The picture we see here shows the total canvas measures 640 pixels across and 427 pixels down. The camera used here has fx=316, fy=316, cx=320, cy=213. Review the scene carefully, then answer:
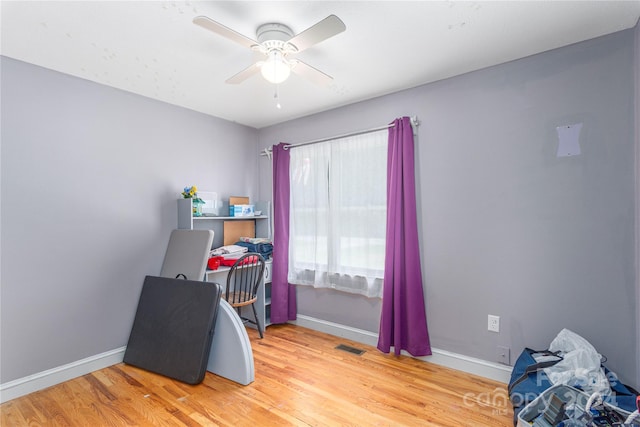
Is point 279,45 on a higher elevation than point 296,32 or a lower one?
lower

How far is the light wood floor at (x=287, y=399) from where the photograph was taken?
6.52 feet

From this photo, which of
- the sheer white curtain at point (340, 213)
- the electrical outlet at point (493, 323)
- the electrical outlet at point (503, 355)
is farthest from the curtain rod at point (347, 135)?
the electrical outlet at point (503, 355)

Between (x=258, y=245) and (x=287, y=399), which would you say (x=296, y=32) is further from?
(x=287, y=399)

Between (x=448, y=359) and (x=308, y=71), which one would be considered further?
(x=448, y=359)

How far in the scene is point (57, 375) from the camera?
2.45 metres

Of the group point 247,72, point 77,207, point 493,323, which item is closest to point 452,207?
point 493,323

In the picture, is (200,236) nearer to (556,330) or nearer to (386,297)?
(386,297)

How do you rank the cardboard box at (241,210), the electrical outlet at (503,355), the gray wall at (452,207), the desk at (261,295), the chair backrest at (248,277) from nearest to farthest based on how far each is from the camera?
the gray wall at (452,207) → the electrical outlet at (503,355) → the chair backrest at (248,277) → the desk at (261,295) → the cardboard box at (241,210)

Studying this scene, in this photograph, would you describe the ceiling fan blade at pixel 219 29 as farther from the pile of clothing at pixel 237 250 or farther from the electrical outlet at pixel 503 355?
the electrical outlet at pixel 503 355

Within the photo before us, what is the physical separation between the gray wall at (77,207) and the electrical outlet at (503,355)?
3063 mm

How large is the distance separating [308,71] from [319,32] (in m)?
0.44

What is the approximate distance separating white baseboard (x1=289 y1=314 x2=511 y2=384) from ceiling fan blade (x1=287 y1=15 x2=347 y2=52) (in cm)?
255

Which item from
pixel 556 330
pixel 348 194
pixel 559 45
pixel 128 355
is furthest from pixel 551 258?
pixel 128 355

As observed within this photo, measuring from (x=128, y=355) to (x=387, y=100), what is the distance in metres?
3.28
